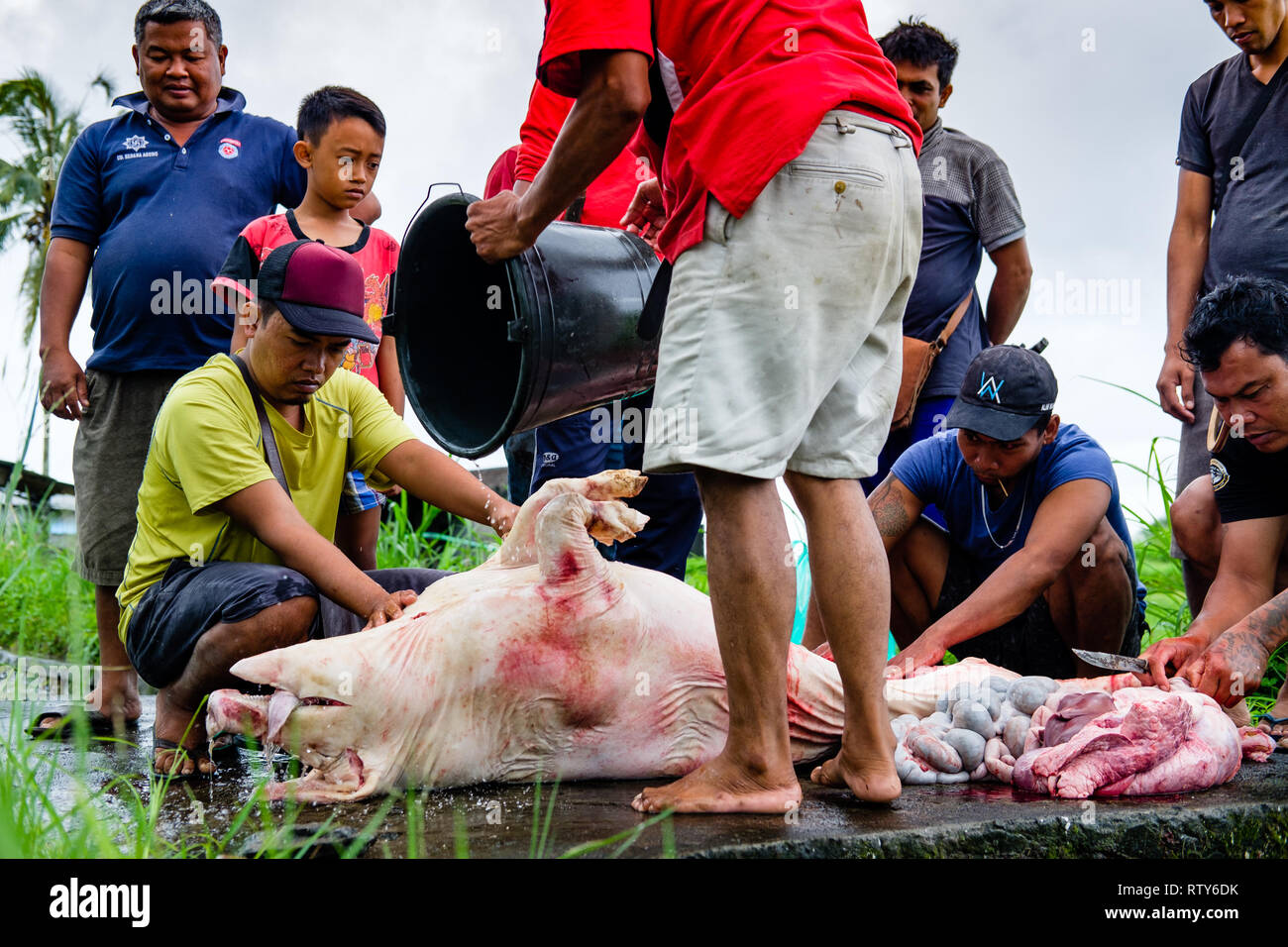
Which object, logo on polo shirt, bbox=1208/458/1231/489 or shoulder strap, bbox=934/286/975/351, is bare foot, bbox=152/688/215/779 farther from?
logo on polo shirt, bbox=1208/458/1231/489

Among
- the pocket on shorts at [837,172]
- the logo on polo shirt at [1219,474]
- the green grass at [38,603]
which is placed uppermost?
the pocket on shorts at [837,172]

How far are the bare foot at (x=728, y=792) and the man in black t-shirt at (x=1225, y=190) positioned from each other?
8.03ft

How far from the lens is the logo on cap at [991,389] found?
3795 mm

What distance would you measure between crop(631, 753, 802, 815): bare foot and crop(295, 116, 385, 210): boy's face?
2888 millimetres

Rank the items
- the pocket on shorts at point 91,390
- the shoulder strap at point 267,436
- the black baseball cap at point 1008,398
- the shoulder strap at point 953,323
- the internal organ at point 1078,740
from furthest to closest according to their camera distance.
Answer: the shoulder strap at point 953,323 < the pocket on shorts at point 91,390 < the black baseball cap at point 1008,398 < the shoulder strap at point 267,436 < the internal organ at point 1078,740

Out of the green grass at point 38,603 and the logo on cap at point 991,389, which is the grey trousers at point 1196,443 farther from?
the green grass at point 38,603

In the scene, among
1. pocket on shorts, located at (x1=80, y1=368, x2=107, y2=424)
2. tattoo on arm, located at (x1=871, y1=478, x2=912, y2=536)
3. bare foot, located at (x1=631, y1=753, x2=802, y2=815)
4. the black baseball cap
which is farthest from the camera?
pocket on shorts, located at (x1=80, y1=368, x2=107, y2=424)

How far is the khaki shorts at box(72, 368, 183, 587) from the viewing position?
14.1 feet

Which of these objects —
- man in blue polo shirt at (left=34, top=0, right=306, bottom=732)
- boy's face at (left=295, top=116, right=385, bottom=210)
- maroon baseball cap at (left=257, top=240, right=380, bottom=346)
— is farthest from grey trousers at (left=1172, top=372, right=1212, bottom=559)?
man in blue polo shirt at (left=34, top=0, right=306, bottom=732)

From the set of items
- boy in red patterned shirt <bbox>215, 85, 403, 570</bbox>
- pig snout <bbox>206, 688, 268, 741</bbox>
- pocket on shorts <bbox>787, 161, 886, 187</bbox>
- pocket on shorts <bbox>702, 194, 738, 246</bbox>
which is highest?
boy in red patterned shirt <bbox>215, 85, 403, 570</bbox>

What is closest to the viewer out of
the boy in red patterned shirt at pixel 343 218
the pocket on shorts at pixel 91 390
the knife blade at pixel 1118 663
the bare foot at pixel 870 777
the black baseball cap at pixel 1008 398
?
the bare foot at pixel 870 777

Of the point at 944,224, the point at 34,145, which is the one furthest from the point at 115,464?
the point at 34,145

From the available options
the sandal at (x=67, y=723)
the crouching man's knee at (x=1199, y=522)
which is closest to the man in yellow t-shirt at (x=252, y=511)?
the sandal at (x=67, y=723)

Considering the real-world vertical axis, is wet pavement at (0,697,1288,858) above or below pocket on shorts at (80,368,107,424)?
below
